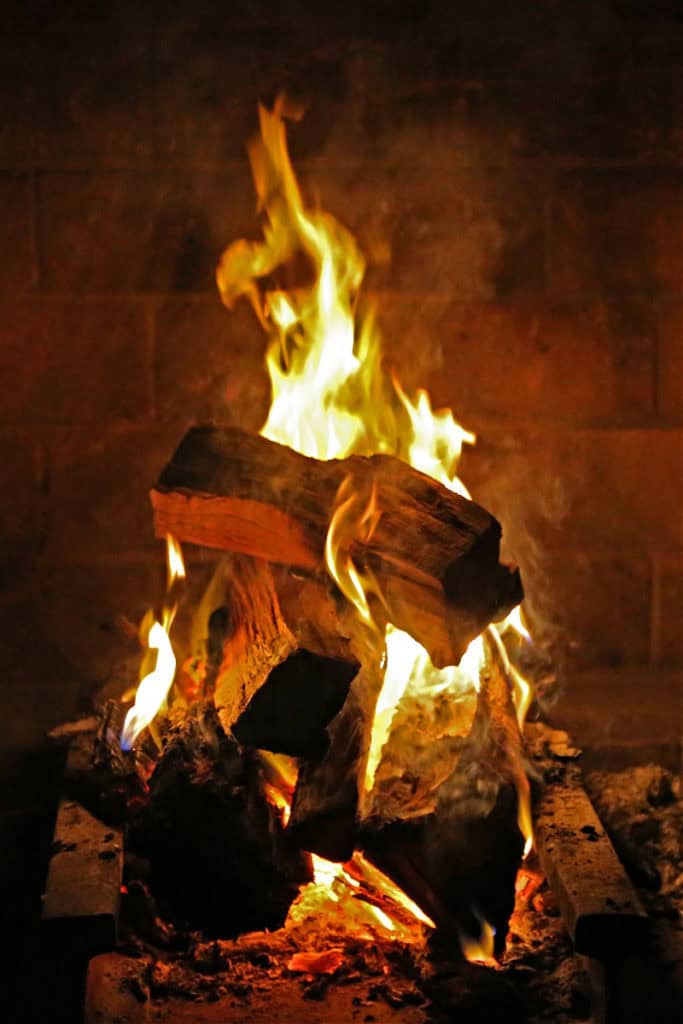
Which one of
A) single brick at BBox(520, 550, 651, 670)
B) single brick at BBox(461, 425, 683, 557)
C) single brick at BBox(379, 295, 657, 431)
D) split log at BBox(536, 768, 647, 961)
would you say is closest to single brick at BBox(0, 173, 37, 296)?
single brick at BBox(379, 295, 657, 431)

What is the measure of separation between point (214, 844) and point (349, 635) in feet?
1.53

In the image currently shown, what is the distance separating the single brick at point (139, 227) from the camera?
120 inches

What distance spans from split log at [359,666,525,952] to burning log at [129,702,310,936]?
173mm

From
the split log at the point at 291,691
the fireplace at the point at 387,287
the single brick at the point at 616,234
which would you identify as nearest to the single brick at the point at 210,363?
the fireplace at the point at 387,287

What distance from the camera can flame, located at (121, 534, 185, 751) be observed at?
2504 mm

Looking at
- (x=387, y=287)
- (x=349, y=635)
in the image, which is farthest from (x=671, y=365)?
(x=349, y=635)

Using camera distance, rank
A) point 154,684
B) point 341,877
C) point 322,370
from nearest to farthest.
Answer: point 341,877 < point 154,684 < point 322,370

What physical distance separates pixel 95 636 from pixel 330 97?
4.79ft

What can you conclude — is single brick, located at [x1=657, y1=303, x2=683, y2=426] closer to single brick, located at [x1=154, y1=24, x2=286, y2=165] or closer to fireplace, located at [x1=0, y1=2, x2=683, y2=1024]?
fireplace, located at [x1=0, y1=2, x2=683, y2=1024]

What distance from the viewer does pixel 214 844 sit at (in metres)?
2.16

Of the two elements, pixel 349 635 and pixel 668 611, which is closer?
pixel 349 635

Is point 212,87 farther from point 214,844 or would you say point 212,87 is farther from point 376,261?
point 214,844

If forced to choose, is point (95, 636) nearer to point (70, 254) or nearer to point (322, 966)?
point (70, 254)

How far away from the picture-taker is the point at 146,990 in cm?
212
